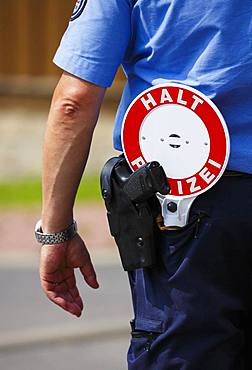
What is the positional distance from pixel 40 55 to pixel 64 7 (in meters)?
0.70

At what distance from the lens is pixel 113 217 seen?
2748mm

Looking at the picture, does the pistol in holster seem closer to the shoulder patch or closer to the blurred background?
the shoulder patch

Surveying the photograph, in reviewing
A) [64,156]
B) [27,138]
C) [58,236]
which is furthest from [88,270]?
[27,138]

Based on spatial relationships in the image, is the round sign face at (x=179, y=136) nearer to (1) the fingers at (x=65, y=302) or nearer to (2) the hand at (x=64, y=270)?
(2) the hand at (x=64, y=270)

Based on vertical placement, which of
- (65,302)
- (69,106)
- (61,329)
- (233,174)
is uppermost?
(69,106)

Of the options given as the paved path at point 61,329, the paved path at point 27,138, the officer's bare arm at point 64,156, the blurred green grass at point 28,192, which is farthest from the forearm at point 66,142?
the paved path at point 27,138

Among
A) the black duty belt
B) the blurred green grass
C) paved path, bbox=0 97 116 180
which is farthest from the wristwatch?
paved path, bbox=0 97 116 180

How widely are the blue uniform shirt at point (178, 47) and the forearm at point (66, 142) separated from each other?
0.16 ft

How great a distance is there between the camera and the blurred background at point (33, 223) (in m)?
5.31

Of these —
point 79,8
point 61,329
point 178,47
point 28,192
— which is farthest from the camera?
point 28,192

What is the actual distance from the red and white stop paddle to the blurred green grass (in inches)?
262

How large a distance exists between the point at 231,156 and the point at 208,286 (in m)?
0.32

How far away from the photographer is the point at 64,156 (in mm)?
2637

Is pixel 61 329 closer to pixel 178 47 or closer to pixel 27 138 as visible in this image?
pixel 178 47
